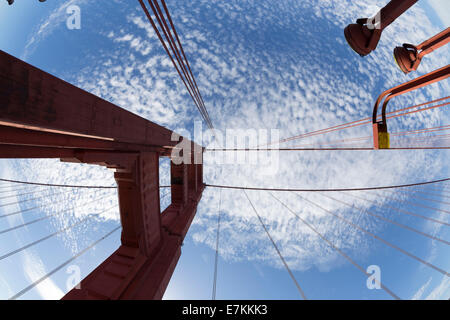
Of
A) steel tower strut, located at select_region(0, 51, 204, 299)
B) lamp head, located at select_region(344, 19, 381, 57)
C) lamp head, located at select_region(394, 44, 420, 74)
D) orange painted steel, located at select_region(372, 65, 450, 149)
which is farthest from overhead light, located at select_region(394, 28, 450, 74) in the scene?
steel tower strut, located at select_region(0, 51, 204, 299)

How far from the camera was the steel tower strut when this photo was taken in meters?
1.73

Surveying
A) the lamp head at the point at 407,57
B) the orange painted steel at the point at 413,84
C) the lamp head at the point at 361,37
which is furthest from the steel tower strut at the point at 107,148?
the lamp head at the point at 407,57

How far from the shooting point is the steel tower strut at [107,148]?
173 centimetres

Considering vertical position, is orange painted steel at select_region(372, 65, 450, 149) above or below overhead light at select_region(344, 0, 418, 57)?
below

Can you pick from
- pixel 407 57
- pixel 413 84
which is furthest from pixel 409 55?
pixel 413 84

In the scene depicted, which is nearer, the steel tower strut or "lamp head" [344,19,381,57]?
the steel tower strut

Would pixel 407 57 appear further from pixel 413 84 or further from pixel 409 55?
pixel 413 84

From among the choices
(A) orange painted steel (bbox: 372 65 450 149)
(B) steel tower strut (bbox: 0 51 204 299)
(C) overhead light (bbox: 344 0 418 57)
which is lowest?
(B) steel tower strut (bbox: 0 51 204 299)

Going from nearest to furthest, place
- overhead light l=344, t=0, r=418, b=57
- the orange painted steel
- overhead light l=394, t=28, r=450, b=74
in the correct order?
the orange painted steel
overhead light l=344, t=0, r=418, b=57
overhead light l=394, t=28, r=450, b=74

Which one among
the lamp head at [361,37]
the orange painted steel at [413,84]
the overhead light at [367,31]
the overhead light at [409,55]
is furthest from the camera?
the overhead light at [409,55]

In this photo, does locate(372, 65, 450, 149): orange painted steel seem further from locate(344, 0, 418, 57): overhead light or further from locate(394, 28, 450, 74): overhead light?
locate(394, 28, 450, 74): overhead light

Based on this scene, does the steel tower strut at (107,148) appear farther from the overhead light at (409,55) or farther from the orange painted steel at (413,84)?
the overhead light at (409,55)
